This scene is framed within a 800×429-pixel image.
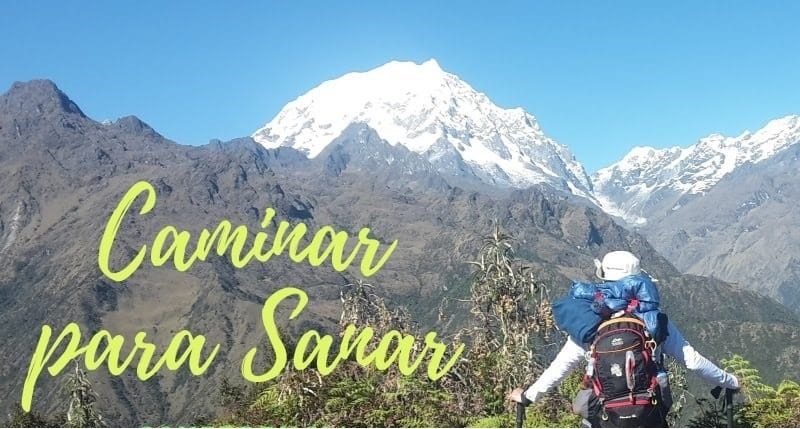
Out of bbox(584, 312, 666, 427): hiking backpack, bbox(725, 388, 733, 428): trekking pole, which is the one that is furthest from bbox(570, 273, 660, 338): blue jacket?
bbox(725, 388, 733, 428): trekking pole

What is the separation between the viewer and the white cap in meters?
8.29

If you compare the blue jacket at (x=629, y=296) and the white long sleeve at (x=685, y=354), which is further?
the white long sleeve at (x=685, y=354)

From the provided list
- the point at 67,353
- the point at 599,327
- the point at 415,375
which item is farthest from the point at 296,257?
the point at 599,327

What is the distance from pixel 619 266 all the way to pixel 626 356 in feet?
3.37

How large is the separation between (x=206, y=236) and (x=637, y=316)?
10962mm

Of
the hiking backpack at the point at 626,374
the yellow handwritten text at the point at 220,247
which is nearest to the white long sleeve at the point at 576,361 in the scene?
the hiking backpack at the point at 626,374

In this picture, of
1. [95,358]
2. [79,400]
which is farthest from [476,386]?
[79,400]

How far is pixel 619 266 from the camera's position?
8.33 meters

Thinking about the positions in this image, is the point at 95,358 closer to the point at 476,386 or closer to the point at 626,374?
the point at 476,386

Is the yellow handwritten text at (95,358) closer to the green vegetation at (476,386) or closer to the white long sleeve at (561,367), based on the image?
the green vegetation at (476,386)

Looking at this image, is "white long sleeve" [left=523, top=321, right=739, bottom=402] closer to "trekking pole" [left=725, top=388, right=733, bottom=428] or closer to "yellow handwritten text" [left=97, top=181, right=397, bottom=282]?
"trekking pole" [left=725, top=388, right=733, bottom=428]

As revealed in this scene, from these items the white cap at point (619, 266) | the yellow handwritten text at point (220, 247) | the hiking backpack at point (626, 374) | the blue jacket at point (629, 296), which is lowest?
the hiking backpack at point (626, 374)

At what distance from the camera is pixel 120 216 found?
17.3 metres

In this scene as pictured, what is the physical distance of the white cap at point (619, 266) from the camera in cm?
829
